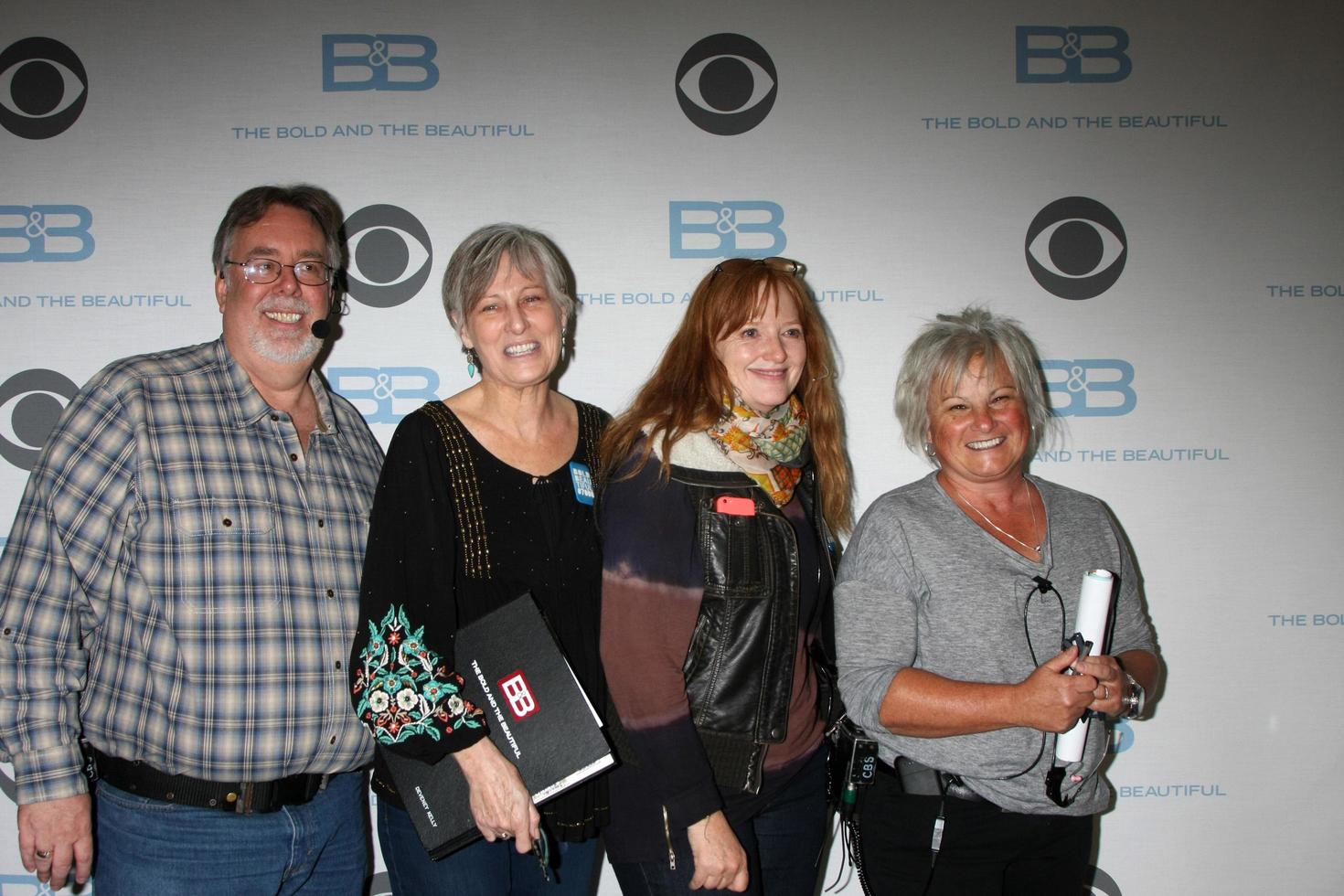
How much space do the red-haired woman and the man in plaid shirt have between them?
0.68 metres

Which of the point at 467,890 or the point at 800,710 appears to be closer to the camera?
the point at 467,890

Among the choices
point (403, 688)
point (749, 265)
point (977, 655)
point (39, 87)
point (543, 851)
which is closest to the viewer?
point (403, 688)

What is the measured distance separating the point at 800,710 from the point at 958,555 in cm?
48

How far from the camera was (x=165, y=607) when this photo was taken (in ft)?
5.70

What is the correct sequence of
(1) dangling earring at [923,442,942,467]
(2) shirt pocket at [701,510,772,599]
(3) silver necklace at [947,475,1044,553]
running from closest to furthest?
1. (2) shirt pocket at [701,510,772,599]
2. (3) silver necklace at [947,475,1044,553]
3. (1) dangling earring at [923,442,942,467]

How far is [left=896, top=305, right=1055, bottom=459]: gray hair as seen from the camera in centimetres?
193

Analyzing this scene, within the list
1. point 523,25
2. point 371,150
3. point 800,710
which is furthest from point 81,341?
point 800,710

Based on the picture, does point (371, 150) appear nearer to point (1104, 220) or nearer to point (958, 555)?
point (958, 555)

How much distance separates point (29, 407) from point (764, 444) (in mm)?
2276

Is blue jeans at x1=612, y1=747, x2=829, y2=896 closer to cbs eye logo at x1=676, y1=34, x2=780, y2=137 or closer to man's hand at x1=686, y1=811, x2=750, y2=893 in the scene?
man's hand at x1=686, y1=811, x2=750, y2=893

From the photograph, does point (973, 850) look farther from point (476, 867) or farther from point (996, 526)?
point (476, 867)

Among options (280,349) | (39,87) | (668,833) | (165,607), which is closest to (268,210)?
(280,349)

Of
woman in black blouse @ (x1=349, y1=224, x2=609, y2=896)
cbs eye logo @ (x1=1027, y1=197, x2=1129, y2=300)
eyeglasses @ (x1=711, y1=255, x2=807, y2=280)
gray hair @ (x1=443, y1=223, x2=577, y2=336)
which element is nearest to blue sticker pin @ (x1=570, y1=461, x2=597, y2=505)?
woman in black blouse @ (x1=349, y1=224, x2=609, y2=896)

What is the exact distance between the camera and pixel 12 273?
2531mm
